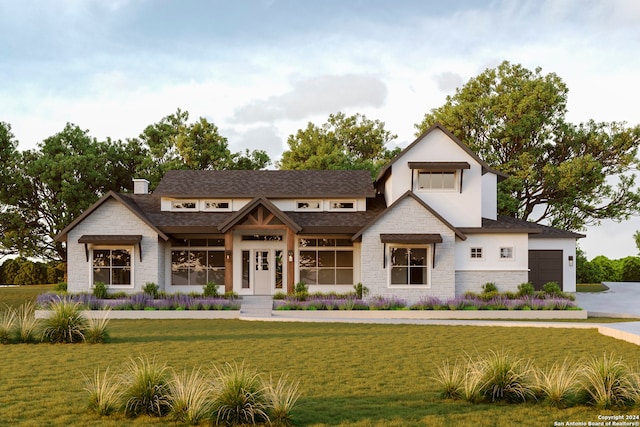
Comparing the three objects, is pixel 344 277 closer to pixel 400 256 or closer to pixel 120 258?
pixel 400 256

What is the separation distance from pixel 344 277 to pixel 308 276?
65.7 inches

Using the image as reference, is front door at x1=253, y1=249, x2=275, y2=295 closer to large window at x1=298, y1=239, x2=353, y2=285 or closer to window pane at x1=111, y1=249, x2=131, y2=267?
large window at x1=298, y1=239, x2=353, y2=285

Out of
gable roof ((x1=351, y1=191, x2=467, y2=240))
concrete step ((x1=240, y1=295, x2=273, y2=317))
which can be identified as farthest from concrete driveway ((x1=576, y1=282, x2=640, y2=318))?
concrete step ((x1=240, y1=295, x2=273, y2=317))

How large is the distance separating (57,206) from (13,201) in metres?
A: 3.02

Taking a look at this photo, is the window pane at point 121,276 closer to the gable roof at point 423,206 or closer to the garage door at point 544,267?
the gable roof at point 423,206

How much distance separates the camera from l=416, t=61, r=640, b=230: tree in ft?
137

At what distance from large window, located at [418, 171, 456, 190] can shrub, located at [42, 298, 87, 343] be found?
1785 cm

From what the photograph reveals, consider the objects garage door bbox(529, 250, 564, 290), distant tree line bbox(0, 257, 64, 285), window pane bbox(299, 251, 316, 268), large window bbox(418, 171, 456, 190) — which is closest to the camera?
large window bbox(418, 171, 456, 190)

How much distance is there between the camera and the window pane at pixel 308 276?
30.4 metres

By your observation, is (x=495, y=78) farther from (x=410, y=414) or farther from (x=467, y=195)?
(x=410, y=414)

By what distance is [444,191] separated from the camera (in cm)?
3019

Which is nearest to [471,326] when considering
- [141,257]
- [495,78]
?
[141,257]

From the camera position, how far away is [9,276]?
48.6 meters

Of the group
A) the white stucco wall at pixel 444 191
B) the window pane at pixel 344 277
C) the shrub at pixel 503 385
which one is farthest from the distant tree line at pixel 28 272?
the shrub at pixel 503 385
